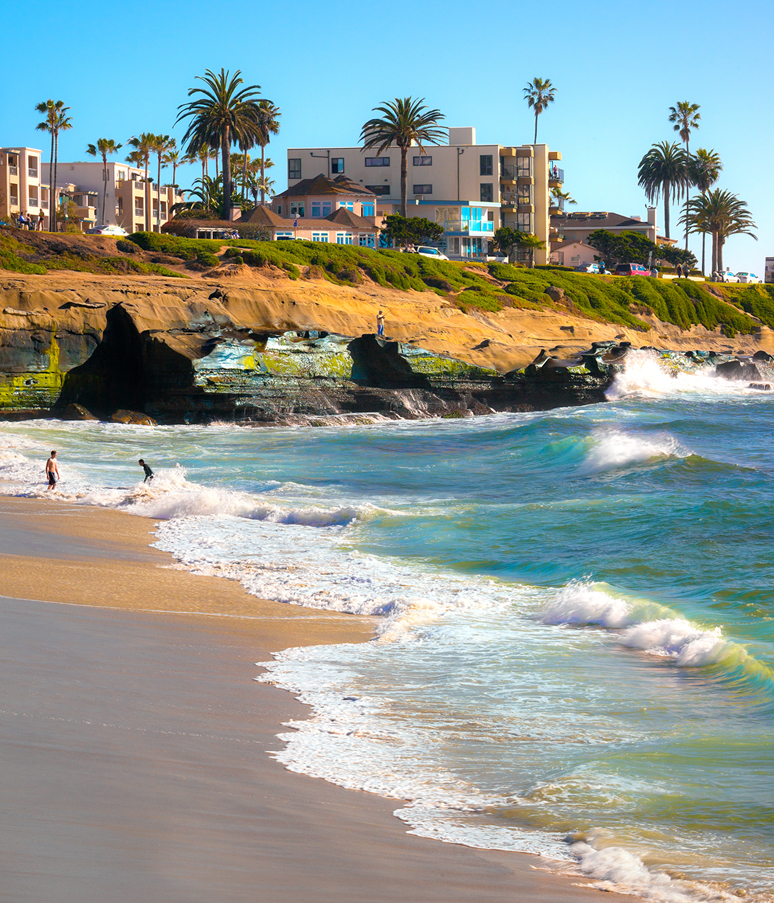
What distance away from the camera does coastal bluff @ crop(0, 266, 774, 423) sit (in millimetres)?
34188

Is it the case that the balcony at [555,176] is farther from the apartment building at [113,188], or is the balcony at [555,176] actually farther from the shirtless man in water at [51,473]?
the shirtless man in water at [51,473]

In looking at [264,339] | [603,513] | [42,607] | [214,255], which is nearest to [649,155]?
[214,255]

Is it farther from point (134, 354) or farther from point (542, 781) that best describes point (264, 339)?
point (542, 781)

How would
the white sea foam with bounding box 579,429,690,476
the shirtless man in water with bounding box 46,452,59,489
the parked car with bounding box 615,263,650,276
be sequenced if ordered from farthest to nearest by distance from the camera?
1. the parked car with bounding box 615,263,650,276
2. the white sea foam with bounding box 579,429,690,476
3. the shirtless man in water with bounding box 46,452,59,489

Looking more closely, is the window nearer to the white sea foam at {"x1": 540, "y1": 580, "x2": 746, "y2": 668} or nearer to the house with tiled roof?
the house with tiled roof

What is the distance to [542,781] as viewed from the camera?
6.10 m

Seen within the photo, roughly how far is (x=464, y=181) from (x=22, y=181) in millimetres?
→ 44981

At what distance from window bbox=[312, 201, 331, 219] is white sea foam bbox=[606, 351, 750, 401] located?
44.3 meters

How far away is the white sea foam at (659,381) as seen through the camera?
41.8 metres

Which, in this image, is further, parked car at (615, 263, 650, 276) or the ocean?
parked car at (615, 263, 650, 276)

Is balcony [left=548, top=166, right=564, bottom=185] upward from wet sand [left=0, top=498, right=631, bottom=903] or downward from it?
upward

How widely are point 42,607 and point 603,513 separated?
1078 centimetres

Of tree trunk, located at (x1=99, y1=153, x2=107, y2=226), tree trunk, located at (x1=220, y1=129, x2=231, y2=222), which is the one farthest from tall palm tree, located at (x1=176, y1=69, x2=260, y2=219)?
tree trunk, located at (x1=99, y1=153, x2=107, y2=226)

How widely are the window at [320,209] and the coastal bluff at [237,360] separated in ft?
137
